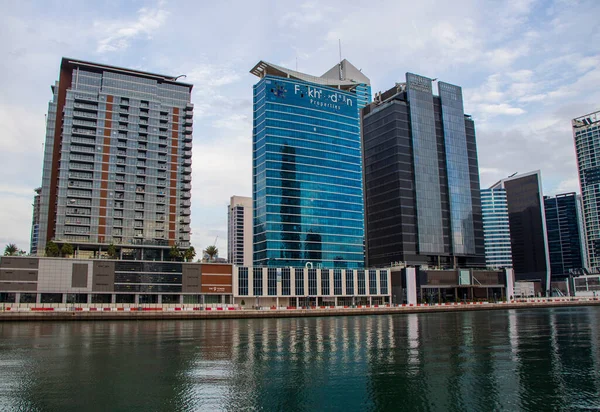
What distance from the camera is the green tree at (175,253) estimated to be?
18150 centimetres

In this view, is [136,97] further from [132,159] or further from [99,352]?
[99,352]

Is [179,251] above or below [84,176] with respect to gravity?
below

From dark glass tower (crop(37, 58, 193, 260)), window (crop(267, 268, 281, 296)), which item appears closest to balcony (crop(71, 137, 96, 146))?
dark glass tower (crop(37, 58, 193, 260))

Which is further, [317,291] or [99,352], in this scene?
[317,291]

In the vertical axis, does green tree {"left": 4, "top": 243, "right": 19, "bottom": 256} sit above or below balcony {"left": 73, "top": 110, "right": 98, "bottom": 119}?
below

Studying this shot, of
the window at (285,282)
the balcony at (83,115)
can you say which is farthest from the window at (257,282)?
the balcony at (83,115)

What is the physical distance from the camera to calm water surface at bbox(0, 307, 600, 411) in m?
39.3

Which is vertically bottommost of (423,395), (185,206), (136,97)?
(423,395)

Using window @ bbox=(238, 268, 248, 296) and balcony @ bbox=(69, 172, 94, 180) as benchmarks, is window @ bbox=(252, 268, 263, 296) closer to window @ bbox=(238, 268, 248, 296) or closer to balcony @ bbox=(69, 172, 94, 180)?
window @ bbox=(238, 268, 248, 296)

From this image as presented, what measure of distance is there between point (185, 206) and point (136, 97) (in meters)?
43.8

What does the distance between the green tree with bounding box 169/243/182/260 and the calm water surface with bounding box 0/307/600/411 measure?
101 metres

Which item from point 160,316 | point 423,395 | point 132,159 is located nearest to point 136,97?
point 132,159

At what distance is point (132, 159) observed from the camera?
606ft

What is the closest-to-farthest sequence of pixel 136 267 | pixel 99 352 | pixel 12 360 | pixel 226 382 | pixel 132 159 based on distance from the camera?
pixel 226 382 → pixel 12 360 → pixel 99 352 → pixel 136 267 → pixel 132 159
